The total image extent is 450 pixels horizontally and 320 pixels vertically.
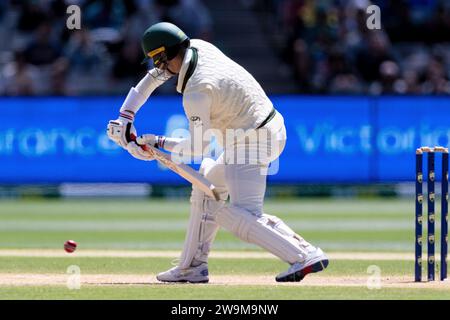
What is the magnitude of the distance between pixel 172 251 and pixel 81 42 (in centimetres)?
896

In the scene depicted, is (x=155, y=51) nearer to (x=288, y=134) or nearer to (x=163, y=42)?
(x=163, y=42)

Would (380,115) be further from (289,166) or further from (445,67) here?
(445,67)

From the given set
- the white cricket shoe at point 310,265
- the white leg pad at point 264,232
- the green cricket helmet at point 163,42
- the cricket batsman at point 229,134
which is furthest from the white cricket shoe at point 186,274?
the green cricket helmet at point 163,42

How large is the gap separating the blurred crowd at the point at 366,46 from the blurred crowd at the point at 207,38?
0.06ft

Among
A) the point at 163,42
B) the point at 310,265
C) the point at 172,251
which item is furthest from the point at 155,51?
the point at 172,251

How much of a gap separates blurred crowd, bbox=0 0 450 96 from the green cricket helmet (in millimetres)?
10966

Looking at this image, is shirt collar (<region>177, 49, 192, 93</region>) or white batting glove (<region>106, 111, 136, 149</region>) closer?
shirt collar (<region>177, 49, 192, 93</region>)

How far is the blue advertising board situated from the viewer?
58.7 ft

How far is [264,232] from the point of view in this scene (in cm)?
837

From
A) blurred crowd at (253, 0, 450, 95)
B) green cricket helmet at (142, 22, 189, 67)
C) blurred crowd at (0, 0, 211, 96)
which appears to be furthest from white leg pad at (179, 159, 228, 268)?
blurred crowd at (0, 0, 211, 96)

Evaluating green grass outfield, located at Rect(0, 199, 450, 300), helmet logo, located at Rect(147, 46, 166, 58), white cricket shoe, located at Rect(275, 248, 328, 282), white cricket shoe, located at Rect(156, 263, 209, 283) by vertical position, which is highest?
helmet logo, located at Rect(147, 46, 166, 58)

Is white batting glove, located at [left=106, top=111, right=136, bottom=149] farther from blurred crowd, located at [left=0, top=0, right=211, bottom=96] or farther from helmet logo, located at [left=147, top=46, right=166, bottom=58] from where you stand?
blurred crowd, located at [left=0, top=0, right=211, bottom=96]

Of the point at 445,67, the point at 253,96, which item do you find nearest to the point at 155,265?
the point at 253,96

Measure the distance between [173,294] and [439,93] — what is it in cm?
1191
